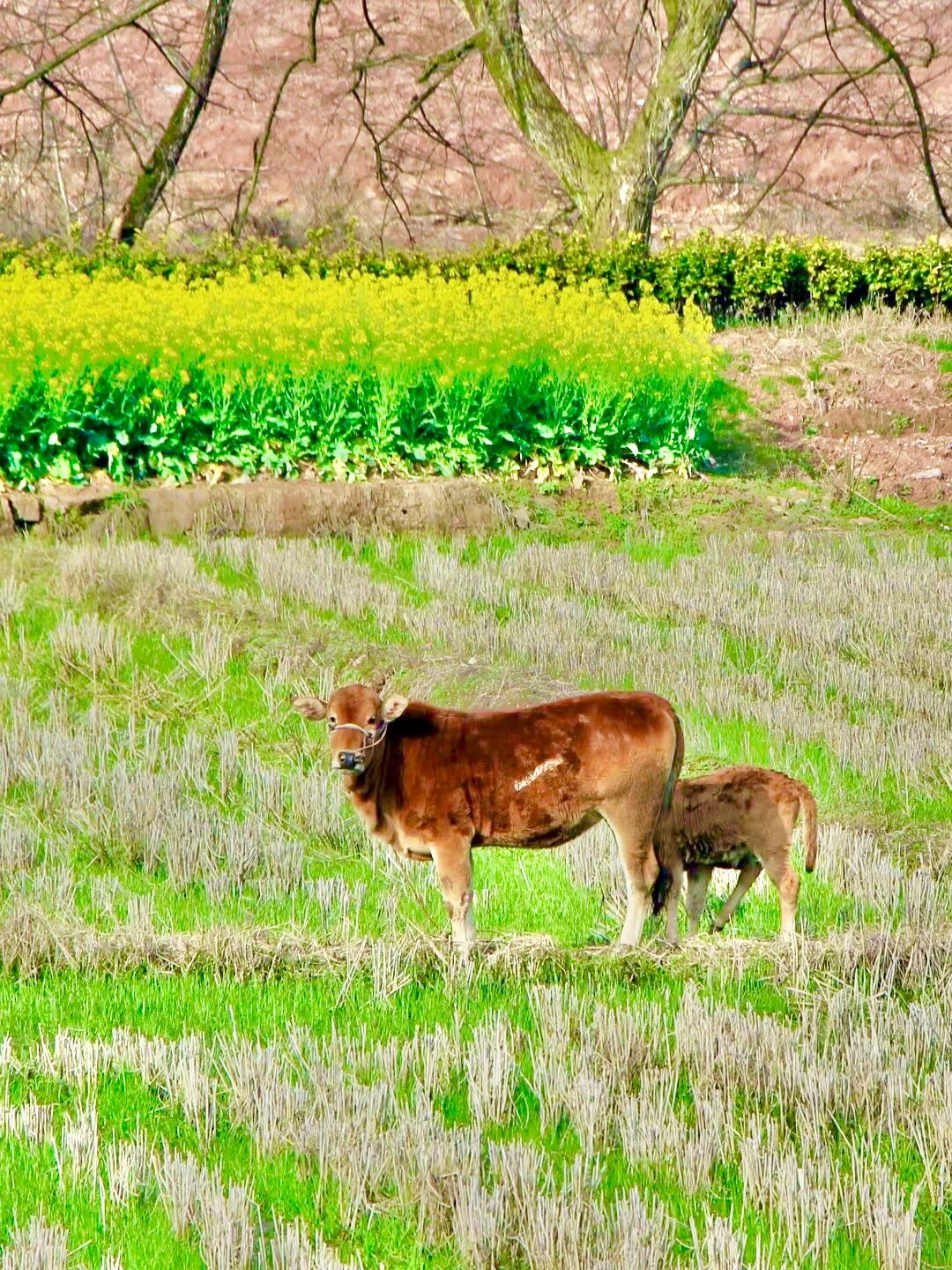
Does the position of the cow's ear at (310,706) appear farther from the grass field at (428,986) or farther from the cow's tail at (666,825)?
the cow's tail at (666,825)

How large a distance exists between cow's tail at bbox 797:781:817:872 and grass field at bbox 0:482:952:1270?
0.91 ft

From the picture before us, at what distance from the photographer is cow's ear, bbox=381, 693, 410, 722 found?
4.97 meters

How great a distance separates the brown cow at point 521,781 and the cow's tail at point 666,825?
0.02 meters

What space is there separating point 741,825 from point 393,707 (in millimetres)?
1435

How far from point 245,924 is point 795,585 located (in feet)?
→ 21.8

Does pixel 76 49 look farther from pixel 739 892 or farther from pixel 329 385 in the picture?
pixel 739 892

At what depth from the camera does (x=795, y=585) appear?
38.1ft

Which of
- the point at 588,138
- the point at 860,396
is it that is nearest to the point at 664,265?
the point at 588,138

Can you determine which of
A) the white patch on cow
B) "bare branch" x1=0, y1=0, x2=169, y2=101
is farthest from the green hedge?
the white patch on cow

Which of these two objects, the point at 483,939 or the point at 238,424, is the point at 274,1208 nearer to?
the point at 483,939

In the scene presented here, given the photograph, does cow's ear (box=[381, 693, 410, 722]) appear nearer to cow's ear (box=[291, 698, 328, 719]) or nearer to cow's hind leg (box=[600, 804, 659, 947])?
cow's ear (box=[291, 698, 328, 719])

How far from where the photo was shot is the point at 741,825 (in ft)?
18.6

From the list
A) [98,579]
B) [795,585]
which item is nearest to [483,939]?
[98,579]

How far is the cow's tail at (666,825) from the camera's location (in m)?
5.34
